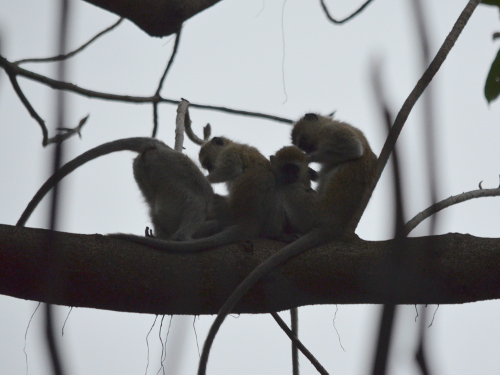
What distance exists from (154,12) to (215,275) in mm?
1872

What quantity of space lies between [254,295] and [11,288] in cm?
154

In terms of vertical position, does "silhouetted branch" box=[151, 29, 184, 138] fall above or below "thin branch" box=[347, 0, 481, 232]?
above

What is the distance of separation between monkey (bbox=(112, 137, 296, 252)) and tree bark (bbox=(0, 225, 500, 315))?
679mm

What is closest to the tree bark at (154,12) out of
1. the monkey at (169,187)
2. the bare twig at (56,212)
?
the monkey at (169,187)

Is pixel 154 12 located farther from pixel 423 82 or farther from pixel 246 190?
pixel 423 82

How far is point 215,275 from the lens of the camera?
402 centimetres

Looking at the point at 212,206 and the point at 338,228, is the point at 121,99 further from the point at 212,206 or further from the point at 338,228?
the point at 338,228

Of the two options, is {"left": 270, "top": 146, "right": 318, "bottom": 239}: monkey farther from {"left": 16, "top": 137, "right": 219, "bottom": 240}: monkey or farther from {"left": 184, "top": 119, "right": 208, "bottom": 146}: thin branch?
{"left": 184, "top": 119, "right": 208, "bottom": 146}: thin branch

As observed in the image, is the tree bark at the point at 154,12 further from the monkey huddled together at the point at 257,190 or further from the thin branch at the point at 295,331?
the thin branch at the point at 295,331

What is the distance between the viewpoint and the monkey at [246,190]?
528cm

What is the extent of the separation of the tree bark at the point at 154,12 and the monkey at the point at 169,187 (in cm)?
148

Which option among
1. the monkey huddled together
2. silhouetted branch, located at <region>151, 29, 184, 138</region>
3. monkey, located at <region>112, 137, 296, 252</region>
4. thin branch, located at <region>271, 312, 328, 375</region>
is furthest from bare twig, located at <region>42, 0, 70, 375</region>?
silhouetted branch, located at <region>151, 29, 184, 138</region>

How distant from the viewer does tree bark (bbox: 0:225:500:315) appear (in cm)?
354

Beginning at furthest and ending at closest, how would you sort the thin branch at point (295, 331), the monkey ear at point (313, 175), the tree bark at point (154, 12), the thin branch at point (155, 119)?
the thin branch at point (155, 119) < the monkey ear at point (313, 175) < the thin branch at point (295, 331) < the tree bark at point (154, 12)
